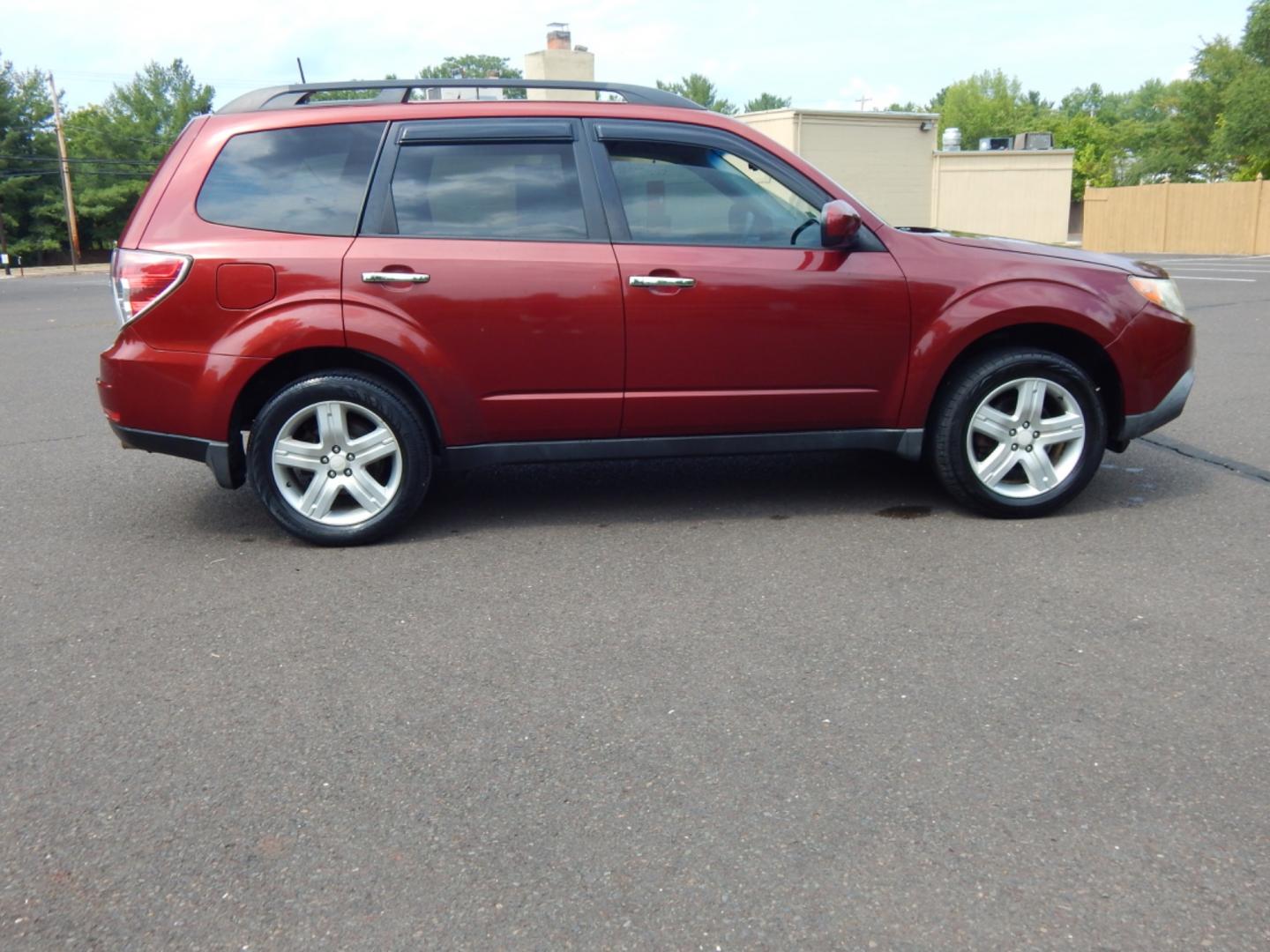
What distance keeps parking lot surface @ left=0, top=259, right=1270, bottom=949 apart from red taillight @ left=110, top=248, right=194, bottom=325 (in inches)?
42.0

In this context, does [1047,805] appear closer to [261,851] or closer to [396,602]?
[261,851]

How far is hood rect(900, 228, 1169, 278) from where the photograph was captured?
5.51 metres

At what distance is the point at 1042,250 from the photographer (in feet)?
18.5

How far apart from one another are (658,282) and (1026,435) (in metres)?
1.79

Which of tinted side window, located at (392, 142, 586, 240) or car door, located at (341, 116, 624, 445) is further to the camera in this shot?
tinted side window, located at (392, 142, 586, 240)

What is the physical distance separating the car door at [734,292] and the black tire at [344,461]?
972mm

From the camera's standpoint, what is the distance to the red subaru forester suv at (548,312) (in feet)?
16.8

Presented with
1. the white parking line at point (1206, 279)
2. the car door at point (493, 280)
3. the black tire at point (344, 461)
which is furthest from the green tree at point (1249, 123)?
the black tire at point (344, 461)

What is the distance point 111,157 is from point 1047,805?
277 feet

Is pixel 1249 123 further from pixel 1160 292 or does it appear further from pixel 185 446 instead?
pixel 185 446

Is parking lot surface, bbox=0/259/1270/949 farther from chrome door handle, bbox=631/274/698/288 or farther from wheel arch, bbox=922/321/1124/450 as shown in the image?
chrome door handle, bbox=631/274/698/288

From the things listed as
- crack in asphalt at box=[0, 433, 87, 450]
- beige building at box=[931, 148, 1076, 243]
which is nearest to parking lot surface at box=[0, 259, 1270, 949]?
crack in asphalt at box=[0, 433, 87, 450]

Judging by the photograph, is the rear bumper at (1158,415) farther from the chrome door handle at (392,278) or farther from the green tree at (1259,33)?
the green tree at (1259,33)

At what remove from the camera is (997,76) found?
122m
